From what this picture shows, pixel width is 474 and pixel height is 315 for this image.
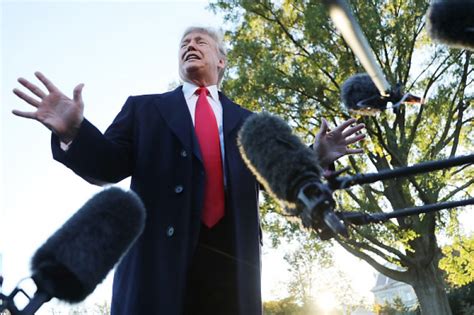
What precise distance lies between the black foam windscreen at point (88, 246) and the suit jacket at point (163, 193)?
784 mm

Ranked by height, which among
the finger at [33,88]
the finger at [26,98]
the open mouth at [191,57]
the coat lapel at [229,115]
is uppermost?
the open mouth at [191,57]

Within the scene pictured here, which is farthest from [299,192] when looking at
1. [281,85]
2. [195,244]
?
[281,85]

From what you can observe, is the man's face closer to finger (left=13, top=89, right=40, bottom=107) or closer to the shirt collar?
the shirt collar

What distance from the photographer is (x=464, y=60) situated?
1397cm

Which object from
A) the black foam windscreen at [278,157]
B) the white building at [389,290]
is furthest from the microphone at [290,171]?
the white building at [389,290]

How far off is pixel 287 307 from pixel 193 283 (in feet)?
108

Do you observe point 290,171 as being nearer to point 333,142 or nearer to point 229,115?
point 333,142

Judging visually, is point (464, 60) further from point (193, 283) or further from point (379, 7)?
point (193, 283)

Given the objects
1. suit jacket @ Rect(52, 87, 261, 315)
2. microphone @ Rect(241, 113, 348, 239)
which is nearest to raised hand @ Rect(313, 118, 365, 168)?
suit jacket @ Rect(52, 87, 261, 315)

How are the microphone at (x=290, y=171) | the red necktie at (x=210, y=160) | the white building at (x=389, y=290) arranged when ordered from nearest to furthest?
the microphone at (x=290, y=171), the red necktie at (x=210, y=160), the white building at (x=389, y=290)

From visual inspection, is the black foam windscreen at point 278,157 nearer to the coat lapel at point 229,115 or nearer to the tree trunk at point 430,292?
the coat lapel at point 229,115

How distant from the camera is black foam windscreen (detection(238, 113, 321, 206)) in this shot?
1.59m

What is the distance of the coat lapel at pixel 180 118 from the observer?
9.62 feet

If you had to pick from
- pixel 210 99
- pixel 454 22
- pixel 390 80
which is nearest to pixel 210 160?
pixel 210 99
